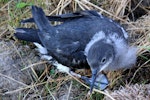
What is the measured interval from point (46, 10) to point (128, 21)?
943 mm

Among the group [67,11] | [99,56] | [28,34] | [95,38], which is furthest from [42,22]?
[99,56]

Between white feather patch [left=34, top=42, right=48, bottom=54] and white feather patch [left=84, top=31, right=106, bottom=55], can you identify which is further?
white feather patch [left=34, top=42, right=48, bottom=54]

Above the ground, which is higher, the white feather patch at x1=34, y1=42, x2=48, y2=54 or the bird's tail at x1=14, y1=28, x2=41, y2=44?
Answer: the bird's tail at x1=14, y1=28, x2=41, y2=44

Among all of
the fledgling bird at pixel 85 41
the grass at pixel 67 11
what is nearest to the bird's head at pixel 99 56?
the fledgling bird at pixel 85 41

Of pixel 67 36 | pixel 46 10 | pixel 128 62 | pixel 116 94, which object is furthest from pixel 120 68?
pixel 46 10

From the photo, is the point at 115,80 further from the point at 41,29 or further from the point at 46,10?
the point at 46,10

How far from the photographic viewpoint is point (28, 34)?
417cm

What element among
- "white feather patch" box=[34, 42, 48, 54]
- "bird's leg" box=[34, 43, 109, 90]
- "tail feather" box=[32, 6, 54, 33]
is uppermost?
"tail feather" box=[32, 6, 54, 33]

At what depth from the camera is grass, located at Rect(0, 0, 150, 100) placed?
12.6ft

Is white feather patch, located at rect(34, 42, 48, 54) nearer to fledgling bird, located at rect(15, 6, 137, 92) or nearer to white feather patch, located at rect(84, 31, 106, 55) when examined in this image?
fledgling bird, located at rect(15, 6, 137, 92)

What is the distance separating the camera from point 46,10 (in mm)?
4547

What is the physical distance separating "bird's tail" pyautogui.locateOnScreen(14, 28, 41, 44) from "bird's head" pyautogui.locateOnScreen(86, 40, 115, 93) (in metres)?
0.73

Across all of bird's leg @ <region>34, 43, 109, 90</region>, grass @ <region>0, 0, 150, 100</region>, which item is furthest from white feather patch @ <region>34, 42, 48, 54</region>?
grass @ <region>0, 0, 150, 100</region>

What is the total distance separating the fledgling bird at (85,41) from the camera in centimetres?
364
